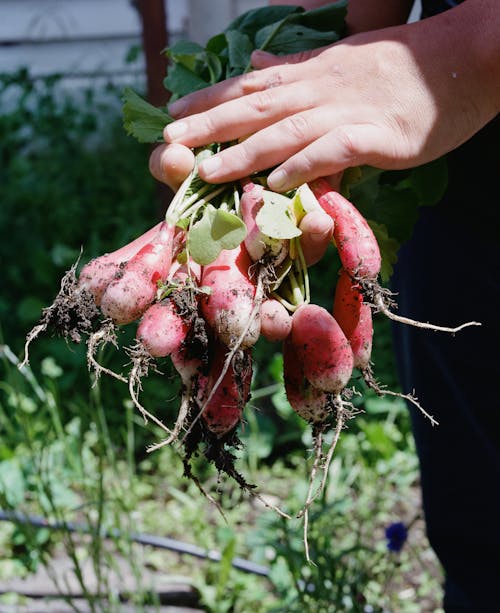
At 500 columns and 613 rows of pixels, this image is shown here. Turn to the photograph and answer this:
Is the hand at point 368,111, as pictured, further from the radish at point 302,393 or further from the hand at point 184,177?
the radish at point 302,393

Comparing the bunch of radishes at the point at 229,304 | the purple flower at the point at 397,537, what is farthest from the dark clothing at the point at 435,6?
the purple flower at the point at 397,537

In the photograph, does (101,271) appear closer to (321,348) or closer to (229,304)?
(229,304)

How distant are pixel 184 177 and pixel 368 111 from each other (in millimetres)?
279

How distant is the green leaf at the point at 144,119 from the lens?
126 centimetres

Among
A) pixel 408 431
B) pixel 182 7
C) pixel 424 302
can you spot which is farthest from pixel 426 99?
pixel 182 7

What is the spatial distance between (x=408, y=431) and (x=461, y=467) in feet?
3.05

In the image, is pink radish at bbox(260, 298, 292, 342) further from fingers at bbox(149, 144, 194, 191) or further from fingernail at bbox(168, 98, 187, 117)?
fingernail at bbox(168, 98, 187, 117)

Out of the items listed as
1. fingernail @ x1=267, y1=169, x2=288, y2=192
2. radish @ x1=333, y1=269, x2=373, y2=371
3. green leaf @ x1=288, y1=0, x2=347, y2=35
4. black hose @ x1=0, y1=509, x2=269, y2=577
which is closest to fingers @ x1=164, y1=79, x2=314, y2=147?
fingernail @ x1=267, y1=169, x2=288, y2=192

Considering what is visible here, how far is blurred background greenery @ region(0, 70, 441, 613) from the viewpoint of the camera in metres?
1.70

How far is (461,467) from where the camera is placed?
1686 mm

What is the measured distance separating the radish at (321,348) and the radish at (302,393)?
30 millimetres

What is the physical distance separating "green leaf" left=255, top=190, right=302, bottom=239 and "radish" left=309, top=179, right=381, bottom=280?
0.25 ft

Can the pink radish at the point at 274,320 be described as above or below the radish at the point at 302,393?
above

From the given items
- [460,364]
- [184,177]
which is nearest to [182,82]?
[184,177]
